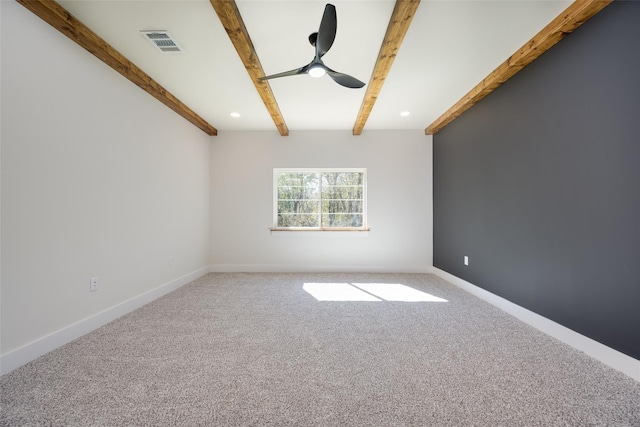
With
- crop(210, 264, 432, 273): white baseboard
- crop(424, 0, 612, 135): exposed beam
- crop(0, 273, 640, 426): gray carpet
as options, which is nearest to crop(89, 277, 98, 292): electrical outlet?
crop(0, 273, 640, 426): gray carpet

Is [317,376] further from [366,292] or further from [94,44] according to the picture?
[94,44]

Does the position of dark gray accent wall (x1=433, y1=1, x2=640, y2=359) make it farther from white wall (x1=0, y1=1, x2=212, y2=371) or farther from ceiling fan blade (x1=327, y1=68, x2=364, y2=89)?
white wall (x1=0, y1=1, x2=212, y2=371)

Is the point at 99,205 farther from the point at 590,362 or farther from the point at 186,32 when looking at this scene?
the point at 590,362

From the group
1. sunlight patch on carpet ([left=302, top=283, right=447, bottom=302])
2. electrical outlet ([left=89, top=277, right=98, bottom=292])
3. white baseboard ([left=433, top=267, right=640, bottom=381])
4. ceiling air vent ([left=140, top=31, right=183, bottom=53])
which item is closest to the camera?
white baseboard ([left=433, top=267, right=640, bottom=381])

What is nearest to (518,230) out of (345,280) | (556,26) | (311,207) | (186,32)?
(556,26)

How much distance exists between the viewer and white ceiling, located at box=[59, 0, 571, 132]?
6.06ft

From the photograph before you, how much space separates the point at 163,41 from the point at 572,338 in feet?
12.8

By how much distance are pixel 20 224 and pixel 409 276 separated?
4.20 m

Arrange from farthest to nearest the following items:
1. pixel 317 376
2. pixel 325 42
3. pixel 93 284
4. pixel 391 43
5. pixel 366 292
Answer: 1. pixel 366 292
2. pixel 93 284
3. pixel 391 43
4. pixel 325 42
5. pixel 317 376

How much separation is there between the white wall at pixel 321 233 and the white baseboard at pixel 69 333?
1.56 metres

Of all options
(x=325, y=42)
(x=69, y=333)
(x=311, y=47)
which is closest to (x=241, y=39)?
(x=311, y=47)

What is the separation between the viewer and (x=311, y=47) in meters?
2.26

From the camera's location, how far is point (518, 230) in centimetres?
248

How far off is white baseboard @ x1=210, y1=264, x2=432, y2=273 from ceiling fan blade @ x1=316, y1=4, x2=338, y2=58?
3.24m
